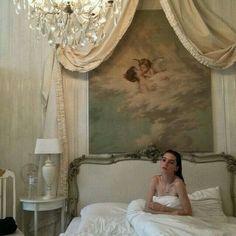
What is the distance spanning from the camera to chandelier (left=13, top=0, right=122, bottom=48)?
8.75 ft

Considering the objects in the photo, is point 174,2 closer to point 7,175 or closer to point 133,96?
point 133,96

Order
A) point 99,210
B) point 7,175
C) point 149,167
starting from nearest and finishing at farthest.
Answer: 1. point 99,210
2. point 7,175
3. point 149,167

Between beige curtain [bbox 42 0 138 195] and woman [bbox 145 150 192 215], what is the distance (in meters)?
1.28

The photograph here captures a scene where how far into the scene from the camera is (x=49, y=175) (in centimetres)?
396

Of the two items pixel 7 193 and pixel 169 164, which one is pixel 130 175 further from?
pixel 7 193

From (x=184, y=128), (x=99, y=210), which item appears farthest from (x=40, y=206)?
(x=184, y=128)

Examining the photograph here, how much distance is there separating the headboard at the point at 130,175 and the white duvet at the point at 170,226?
94 cm

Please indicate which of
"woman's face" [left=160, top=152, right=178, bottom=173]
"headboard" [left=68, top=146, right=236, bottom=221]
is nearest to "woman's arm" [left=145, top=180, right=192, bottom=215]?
"woman's face" [left=160, top=152, right=178, bottom=173]

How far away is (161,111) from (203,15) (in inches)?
53.5

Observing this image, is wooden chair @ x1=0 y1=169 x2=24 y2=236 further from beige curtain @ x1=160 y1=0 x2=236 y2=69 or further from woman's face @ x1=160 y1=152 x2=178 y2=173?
beige curtain @ x1=160 y1=0 x2=236 y2=69

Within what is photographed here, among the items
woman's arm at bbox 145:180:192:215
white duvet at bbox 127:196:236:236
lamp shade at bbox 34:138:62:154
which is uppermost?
lamp shade at bbox 34:138:62:154

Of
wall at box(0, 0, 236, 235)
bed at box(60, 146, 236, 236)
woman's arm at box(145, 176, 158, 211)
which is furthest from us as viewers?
wall at box(0, 0, 236, 235)

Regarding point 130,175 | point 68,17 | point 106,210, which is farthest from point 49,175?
point 68,17

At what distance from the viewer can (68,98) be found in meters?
4.35
